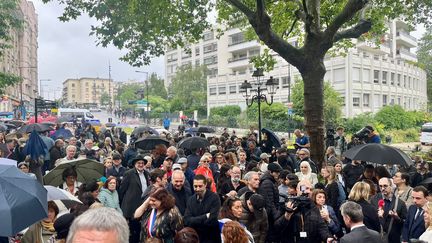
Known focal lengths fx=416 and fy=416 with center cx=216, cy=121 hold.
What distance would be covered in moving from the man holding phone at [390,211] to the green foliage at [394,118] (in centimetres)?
3726

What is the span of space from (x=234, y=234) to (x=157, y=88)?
299 feet

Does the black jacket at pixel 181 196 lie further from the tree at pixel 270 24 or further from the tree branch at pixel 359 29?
the tree branch at pixel 359 29

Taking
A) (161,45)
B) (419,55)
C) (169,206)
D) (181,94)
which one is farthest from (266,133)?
(419,55)

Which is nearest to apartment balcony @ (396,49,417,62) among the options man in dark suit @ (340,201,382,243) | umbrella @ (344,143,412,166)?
umbrella @ (344,143,412,166)

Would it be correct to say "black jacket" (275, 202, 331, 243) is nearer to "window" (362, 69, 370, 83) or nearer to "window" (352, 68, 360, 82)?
"window" (352, 68, 360, 82)

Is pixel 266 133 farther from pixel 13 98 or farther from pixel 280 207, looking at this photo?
pixel 13 98

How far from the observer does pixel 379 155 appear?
820 cm

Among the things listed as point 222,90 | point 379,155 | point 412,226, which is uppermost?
point 222,90

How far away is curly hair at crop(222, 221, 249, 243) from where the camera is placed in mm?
4246

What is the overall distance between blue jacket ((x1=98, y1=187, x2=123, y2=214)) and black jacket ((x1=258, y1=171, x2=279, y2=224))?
2336 mm

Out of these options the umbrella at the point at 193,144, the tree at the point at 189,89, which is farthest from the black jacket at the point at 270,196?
the tree at the point at 189,89

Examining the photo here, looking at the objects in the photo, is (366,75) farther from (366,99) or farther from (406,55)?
(406,55)

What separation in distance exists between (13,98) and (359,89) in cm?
4877

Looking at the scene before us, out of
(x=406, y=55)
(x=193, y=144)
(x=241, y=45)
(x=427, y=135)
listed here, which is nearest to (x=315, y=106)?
(x=193, y=144)
